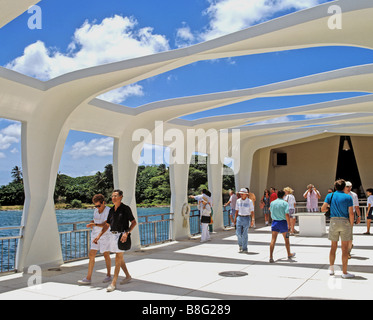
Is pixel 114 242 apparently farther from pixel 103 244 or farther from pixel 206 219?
pixel 206 219

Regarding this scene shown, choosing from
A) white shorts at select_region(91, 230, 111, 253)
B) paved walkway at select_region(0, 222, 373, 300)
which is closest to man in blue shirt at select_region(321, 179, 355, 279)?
paved walkway at select_region(0, 222, 373, 300)

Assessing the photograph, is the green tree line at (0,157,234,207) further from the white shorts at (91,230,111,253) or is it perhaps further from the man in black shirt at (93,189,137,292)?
the man in black shirt at (93,189,137,292)

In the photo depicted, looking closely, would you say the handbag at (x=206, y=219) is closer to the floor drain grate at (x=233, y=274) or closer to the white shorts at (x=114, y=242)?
the floor drain grate at (x=233, y=274)

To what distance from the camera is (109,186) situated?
5716 cm

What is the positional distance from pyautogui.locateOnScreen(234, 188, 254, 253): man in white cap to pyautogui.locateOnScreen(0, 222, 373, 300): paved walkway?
0.40 meters

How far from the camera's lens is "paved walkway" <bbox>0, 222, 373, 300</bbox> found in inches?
216

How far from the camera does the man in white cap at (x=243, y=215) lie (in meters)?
8.94

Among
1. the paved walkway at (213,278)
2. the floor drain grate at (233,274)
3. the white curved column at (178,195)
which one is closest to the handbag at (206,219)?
the white curved column at (178,195)

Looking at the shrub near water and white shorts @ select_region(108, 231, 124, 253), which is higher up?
white shorts @ select_region(108, 231, 124, 253)

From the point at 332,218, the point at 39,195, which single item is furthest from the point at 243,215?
the point at 39,195

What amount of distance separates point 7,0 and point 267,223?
14.8 meters

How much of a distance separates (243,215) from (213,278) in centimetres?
275

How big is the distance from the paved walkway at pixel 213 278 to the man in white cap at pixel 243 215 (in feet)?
1.31

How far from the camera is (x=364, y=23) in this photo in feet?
17.7
